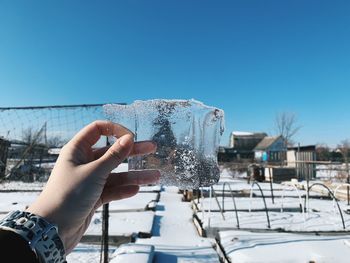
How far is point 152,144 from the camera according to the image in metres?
1.56

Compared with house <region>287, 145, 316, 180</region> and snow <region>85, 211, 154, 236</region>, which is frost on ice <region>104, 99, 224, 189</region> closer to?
snow <region>85, 211, 154, 236</region>

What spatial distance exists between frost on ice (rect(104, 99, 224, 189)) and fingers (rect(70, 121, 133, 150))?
179 mm

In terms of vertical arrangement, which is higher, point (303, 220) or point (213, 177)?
point (213, 177)

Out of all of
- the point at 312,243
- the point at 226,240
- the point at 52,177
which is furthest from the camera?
the point at 226,240

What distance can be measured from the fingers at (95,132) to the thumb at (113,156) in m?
0.14

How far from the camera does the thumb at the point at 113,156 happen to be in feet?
4.27

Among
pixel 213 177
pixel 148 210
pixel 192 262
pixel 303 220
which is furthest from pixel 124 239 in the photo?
pixel 213 177

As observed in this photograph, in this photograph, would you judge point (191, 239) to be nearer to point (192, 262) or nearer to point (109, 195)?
point (192, 262)

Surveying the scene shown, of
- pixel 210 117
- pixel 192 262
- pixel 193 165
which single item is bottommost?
pixel 192 262

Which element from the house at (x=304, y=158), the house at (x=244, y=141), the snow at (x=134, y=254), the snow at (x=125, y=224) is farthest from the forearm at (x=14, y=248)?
the house at (x=244, y=141)

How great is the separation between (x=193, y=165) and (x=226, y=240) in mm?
3598

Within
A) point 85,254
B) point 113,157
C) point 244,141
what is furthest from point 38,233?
point 244,141

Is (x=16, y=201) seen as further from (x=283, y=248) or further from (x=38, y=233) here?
(x=38, y=233)

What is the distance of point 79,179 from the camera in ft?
4.12
